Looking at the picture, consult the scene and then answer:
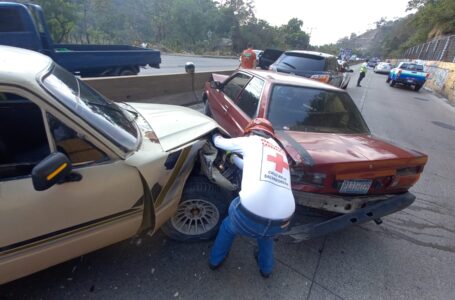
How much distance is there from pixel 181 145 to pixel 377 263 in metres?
2.20

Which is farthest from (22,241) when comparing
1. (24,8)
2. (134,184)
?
(24,8)

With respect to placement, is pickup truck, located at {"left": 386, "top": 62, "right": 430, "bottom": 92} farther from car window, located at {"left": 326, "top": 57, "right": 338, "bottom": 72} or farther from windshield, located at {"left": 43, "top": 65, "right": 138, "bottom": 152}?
windshield, located at {"left": 43, "top": 65, "right": 138, "bottom": 152}

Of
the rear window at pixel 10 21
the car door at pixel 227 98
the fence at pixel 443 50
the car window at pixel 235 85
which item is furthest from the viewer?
the fence at pixel 443 50

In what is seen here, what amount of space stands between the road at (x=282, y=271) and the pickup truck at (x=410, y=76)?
18183mm

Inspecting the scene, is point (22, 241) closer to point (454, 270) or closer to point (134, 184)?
point (134, 184)

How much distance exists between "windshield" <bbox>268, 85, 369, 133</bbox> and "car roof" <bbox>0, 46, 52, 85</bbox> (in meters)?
2.23

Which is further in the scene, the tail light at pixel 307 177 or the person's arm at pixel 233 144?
the tail light at pixel 307 177

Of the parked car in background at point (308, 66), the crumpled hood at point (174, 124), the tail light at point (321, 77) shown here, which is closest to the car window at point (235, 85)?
the crumpled hood at point (174, 124)

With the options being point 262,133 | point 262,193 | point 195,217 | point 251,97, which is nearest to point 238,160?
point 262,133

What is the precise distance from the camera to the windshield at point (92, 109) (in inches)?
70.8

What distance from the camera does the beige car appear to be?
5.23ft

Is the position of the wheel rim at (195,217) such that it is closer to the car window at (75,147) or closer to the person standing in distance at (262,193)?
the person standing in distance at (262,193)

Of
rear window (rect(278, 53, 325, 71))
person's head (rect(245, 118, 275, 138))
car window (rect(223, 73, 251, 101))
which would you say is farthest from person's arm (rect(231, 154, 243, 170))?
rear window (rect(278, 53, 325, 71))

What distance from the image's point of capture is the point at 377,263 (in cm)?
264
